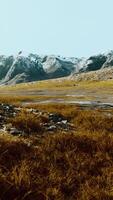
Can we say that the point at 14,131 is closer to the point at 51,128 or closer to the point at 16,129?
the point at 16,129

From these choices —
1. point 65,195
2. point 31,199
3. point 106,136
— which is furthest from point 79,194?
point 106,136

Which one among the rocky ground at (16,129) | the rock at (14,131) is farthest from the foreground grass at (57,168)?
the rocky ground at (16,129)

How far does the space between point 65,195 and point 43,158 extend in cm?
181

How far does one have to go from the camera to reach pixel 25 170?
9977 millimetres

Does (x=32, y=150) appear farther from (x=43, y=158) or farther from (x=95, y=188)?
(x=95, y=188)

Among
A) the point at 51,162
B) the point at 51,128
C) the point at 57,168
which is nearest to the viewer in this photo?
the point at 57,168

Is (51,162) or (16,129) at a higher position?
(16,129)

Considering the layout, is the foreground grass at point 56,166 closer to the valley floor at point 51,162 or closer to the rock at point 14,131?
the valley floor at point 51,162

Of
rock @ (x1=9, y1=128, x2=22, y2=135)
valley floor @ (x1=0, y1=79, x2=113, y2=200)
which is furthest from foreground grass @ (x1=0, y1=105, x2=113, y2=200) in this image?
rock @ (x1=9, y1=128, x2=22, y2=135)

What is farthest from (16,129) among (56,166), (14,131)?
(56,166)

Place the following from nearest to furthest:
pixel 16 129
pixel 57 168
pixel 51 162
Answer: pixel 57 168, pixel 51 162, pixel 16 129

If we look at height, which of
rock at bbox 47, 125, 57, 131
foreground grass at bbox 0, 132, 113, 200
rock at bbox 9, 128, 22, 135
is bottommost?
foreground grass at bbox 0, 132, 113, 200

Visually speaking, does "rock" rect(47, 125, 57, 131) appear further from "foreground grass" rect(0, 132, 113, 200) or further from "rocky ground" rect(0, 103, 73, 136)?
"foreground grass" rect(0, 132, 113, 200)

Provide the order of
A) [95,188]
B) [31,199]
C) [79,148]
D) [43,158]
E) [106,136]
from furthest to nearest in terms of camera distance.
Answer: [106,136]
[79,148]
[43,158]
[95,188]
[31,199]
